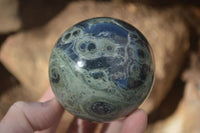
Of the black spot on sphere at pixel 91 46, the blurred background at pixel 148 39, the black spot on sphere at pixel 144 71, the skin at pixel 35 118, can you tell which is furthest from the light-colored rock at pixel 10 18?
the black spot on sphere at pixel 144 71

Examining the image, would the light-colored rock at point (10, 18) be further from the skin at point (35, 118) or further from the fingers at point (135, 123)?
the fingers at point (135, 123)

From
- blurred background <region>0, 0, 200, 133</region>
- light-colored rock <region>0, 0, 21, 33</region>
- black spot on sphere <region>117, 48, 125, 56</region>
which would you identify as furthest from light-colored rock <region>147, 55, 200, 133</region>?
light-colored rock <region>0, 0, 21, 33</region>

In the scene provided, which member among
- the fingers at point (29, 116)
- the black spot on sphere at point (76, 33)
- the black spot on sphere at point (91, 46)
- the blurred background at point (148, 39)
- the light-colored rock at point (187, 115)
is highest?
the black spot on sphere at point (76, 33)

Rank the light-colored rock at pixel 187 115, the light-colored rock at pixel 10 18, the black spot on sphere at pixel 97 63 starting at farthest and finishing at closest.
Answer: the light-colored rock at pixel 10 18 → the light-colored rock at pixel 187 115 → the black spot on sphere at pixel 97 63

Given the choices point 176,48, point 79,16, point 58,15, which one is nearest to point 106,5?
point 79,16

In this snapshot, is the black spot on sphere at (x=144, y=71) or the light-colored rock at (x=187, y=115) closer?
the black spot on sphere at (x=144, y=71)

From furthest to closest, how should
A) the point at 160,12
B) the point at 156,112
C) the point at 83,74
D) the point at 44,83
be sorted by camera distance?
1. the point at 160,12
2. the point at 156,112
3. the point at 44,83
4. the point at 83,74

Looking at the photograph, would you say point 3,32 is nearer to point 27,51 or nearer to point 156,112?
point 27,51
